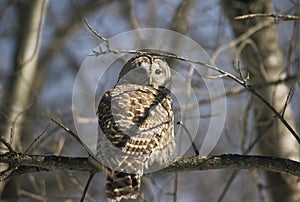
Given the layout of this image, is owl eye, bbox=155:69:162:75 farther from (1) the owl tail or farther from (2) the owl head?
(1) the owl tail

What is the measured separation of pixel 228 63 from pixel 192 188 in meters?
3.10

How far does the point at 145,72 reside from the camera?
5977 millimetres

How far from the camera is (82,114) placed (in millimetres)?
7035

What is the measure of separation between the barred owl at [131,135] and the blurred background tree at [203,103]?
0.47 meters

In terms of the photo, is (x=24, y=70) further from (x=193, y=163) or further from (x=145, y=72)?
(x=193, y=163)

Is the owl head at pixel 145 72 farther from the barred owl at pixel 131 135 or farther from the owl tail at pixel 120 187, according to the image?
the owl tail at pixel 120 187

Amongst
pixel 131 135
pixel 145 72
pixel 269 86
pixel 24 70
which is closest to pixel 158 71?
pixel 145 72

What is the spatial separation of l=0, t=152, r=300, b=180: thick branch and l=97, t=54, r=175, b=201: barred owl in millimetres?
241

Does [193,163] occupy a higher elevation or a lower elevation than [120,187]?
higher

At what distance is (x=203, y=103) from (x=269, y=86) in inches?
29.6

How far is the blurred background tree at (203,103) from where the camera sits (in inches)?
241

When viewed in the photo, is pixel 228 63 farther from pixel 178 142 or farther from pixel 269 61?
pixel 178 142

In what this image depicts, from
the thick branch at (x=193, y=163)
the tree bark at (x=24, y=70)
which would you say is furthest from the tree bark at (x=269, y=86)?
the tree bark at (x=24, y=70)

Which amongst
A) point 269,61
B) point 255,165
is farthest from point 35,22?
point 255,165
